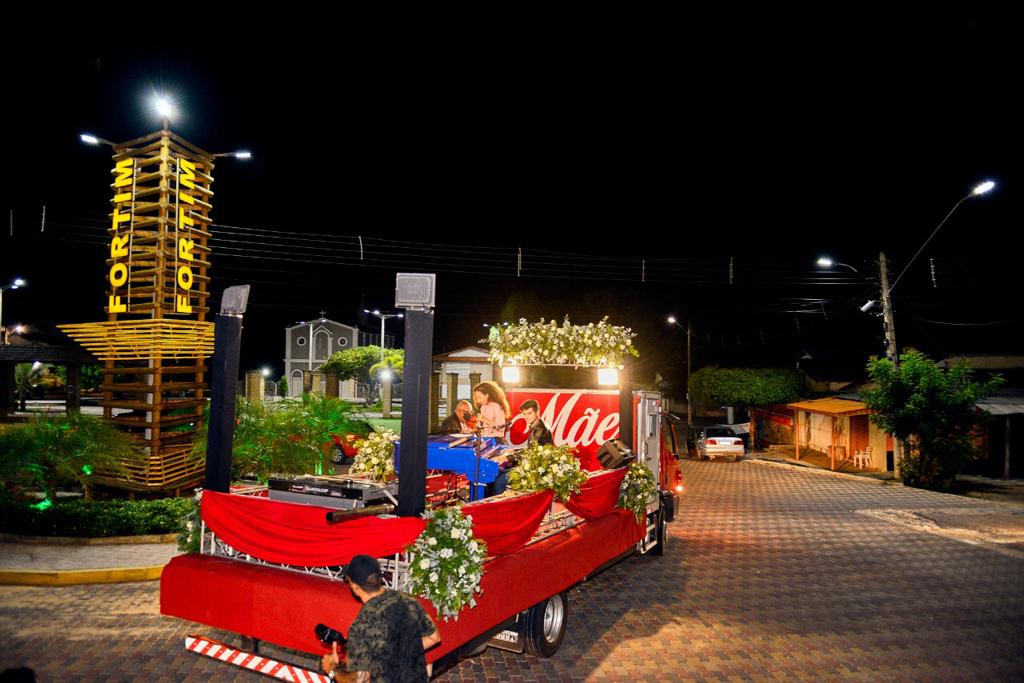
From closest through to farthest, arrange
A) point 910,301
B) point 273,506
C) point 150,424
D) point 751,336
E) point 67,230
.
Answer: point 273,506 < point 150,424 < point 67,230 < point 910,301 < point 751,336

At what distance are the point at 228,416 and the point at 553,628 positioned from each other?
12.9ft

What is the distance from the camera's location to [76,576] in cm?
860

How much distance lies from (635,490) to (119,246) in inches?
441

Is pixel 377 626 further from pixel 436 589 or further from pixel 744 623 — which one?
pixel 744 623

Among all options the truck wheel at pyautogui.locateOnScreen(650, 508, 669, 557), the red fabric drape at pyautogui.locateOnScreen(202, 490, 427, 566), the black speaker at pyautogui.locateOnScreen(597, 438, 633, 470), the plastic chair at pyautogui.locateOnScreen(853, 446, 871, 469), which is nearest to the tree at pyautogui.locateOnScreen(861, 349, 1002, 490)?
the plastic chair at pyautogui.locateOnScreen(853, 446, 871, 469)

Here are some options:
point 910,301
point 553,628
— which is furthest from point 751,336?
point 553,628

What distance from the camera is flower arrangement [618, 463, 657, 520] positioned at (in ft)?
28.9

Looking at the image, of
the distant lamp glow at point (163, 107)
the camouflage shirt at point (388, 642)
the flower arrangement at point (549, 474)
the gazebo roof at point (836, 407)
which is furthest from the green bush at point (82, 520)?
the gazebo roof at point (836, 407)

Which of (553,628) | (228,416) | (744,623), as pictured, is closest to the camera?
(228,416)

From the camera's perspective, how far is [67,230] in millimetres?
22781

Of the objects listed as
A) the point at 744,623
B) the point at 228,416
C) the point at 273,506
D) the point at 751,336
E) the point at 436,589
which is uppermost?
the point at 751,336

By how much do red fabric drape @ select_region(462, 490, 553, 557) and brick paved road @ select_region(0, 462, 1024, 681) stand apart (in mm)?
1399

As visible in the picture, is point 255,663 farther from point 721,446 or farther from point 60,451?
point 721,446

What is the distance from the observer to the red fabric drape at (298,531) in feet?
16.1
